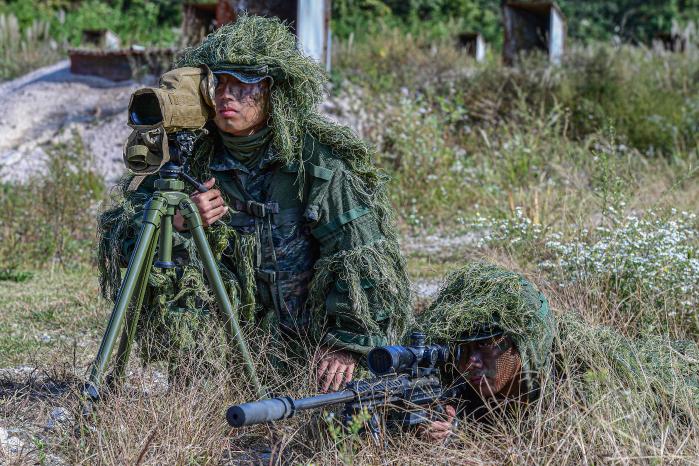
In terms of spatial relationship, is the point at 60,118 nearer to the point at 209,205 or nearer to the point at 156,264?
the point at 209,205

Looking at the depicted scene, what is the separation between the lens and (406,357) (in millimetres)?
2900

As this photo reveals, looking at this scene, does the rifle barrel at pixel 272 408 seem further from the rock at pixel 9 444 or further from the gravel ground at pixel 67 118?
the gravel ground at pixel 67 118

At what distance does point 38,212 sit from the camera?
6957 millimetres

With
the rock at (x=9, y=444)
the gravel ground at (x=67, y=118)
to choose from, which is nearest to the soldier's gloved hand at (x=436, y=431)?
the rock at (x=9, y=444)

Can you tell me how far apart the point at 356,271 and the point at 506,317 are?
0.59m

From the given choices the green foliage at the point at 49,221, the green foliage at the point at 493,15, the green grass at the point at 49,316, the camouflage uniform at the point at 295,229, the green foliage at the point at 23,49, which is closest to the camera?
the camouflage uniform at the point at 295,229

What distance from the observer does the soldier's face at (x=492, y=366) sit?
10.1 ft

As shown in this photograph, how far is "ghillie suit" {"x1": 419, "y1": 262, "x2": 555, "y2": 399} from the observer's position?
3061mm

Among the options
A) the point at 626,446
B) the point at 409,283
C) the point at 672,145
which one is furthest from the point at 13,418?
the point at 672,145

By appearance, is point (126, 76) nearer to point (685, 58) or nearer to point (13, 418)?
point (685, 58)

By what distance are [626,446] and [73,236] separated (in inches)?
203

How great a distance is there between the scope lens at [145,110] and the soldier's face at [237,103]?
0.36 metres

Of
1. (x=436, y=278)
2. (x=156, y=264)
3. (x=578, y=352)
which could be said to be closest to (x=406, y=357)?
(x=578, y=352)

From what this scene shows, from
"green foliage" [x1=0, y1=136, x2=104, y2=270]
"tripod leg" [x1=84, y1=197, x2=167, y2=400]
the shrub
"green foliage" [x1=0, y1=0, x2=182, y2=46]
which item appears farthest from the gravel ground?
"tripod leg" [x1=84, y1=197, x2=167, y2=400]
